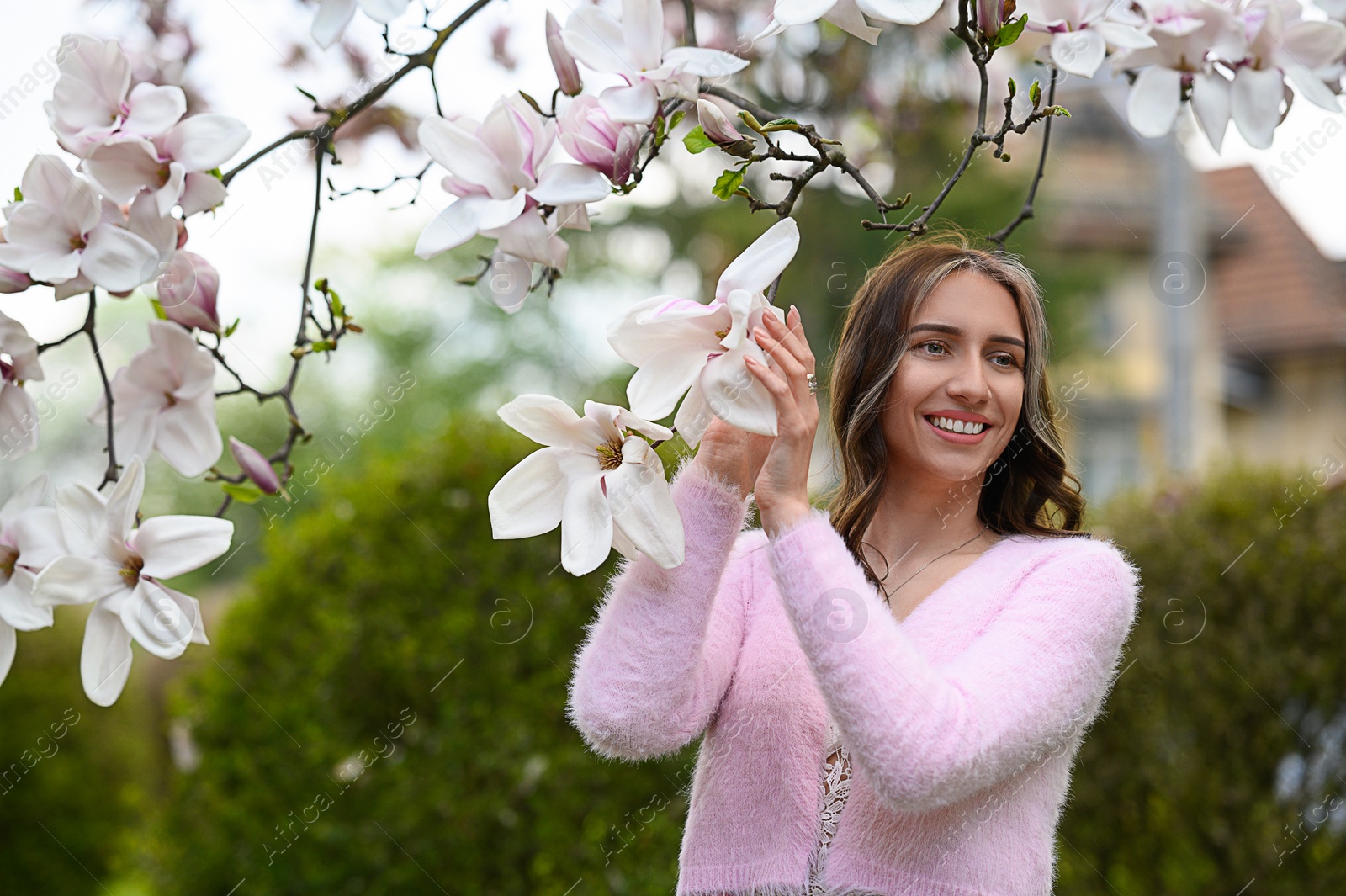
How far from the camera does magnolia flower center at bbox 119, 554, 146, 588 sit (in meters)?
1.10

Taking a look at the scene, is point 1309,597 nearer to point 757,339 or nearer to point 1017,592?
point 1017,592

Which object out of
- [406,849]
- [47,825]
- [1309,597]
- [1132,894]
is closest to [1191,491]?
[1309,597]

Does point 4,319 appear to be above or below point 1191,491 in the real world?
above

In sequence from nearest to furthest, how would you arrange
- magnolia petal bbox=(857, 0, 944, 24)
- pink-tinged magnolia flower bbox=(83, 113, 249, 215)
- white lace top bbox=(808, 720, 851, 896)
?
magnolia petal bbox=(857, 0, 944, 24)
pink-tinged magnolia flower bbox=(83, 113, 249, 215)
white lace top bbox=(808, 720, 851, 896)

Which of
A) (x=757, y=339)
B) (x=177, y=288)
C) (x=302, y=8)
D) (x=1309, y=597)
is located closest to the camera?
(x=757, y=339)

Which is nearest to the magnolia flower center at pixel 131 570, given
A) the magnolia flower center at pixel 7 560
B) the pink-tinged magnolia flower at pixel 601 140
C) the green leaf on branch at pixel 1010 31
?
the magnolia flower center at pixel 7 560

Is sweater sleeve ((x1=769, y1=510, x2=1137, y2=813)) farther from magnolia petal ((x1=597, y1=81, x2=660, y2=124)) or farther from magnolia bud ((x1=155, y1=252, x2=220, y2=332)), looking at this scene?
magnolia bud ((x1=155, y1=252, x2=220, y2=332))

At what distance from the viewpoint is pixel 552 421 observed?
107 cm

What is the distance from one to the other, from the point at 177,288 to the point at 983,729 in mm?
938

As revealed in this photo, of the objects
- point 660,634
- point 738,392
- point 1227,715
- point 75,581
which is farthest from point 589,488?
point 1227,715

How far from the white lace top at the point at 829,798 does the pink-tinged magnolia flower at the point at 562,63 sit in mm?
775

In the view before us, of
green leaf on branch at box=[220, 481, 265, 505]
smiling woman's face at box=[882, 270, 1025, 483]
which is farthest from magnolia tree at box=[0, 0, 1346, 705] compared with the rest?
smiling woman's face at box=[882, 270, 1025, 483]

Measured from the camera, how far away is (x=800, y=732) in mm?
1369

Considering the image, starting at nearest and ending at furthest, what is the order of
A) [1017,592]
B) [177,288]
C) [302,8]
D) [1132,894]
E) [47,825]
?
1. [177,288]
2. [1017,592]
3. [302,8]
4. [1132,894]
5. [47,825]
